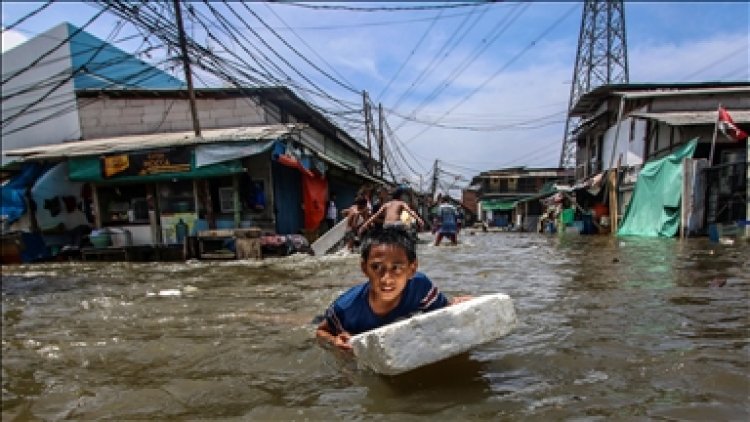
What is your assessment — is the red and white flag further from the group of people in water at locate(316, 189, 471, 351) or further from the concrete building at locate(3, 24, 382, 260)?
the group of people in water at locate(316, 189, 471, 351)

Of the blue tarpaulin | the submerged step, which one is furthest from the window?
the submerged step

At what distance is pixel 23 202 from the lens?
1303 cm

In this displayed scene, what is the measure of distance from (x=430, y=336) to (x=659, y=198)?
41.5 ft

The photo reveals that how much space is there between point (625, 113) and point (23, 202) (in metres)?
21.0

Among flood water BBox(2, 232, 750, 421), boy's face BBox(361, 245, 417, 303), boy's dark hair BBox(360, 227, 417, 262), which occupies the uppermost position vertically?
boy's dark hair BBox(360, 227, 417, 262)

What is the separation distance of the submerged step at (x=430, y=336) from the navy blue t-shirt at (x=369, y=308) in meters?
0.30

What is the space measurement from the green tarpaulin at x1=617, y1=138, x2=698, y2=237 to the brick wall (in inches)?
476

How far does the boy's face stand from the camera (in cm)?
257

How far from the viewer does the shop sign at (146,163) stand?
11711 millimetres

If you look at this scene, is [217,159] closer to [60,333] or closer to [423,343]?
[60,333]

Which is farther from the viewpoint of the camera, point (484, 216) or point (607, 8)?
point (484, 216)

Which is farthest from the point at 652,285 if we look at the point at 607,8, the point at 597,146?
the point at 607,8

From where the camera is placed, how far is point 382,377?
8.08 ft

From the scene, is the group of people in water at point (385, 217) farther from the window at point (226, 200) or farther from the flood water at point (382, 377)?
the window at point (226, 200)
